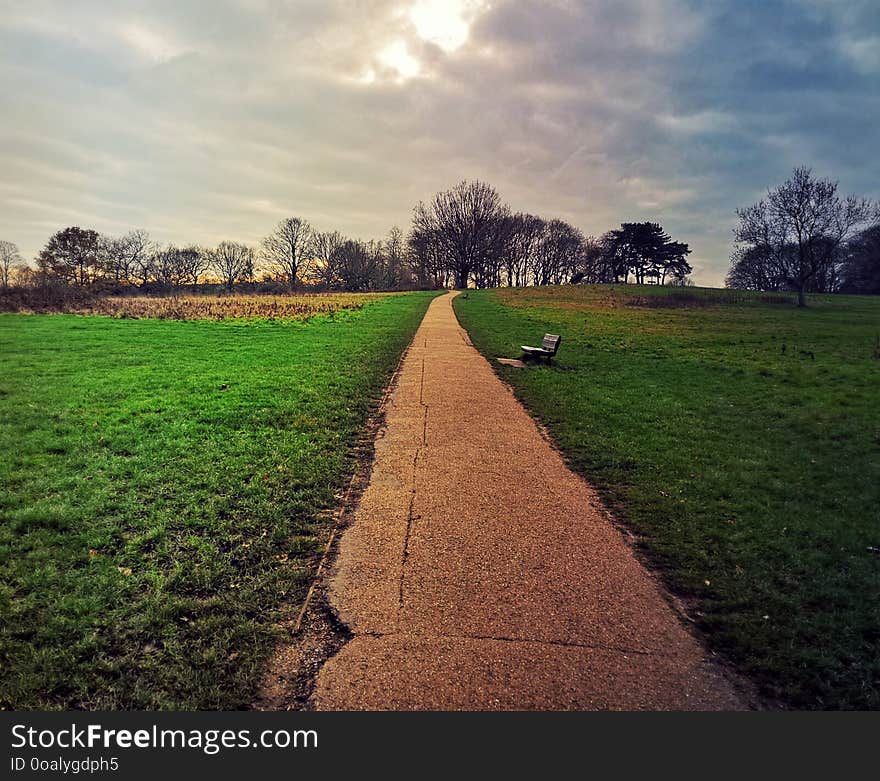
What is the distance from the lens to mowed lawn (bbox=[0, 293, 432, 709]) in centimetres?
278

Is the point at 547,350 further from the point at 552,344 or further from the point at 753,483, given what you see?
the point at 753,483

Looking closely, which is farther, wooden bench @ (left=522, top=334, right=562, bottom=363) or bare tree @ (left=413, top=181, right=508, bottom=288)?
bare tree @ (left=413, top=181, right=508, bottom=288)

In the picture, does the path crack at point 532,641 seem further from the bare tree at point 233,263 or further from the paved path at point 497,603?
the bare tree at point 233,263

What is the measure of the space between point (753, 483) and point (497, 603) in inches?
164

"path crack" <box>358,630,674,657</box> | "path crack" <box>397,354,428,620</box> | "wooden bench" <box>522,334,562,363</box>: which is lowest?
"path crack" <box>358,630,674,657</box>

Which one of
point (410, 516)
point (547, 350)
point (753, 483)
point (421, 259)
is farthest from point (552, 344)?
point (421, 259)

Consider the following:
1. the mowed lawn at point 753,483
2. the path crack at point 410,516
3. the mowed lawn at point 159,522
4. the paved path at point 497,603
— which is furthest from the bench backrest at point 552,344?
the paved path at point 497,603

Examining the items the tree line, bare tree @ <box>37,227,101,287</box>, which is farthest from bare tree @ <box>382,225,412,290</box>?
bare tree @ <box>37,227,101,287</box>

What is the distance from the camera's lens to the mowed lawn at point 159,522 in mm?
2777

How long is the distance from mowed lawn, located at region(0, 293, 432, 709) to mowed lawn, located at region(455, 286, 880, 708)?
322cm

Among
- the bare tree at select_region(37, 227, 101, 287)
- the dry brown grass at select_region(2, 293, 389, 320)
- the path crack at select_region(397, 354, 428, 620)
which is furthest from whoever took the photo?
the bare tree at select_region(37, 227, 101, 287)

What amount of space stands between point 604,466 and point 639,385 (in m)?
5.52

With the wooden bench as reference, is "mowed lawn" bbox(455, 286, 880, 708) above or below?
below

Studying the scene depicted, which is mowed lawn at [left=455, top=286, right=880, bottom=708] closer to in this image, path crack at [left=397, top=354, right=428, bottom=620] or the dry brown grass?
path crack at [left=397, top=354, right=428, bottom=620]
